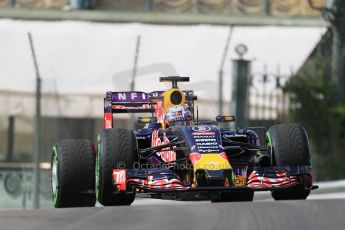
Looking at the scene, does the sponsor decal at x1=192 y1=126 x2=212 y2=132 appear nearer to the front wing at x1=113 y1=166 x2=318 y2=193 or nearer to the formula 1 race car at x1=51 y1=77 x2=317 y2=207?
the formula 1 race car at x1=51 y1=77 x2=317 y2=207

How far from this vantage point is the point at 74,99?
25594 mm

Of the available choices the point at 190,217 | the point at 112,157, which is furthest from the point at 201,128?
the point at 190,217

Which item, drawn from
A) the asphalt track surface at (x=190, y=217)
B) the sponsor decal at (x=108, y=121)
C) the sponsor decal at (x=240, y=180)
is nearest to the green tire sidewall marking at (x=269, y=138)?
the sponsor decal at (x=240, y=180)

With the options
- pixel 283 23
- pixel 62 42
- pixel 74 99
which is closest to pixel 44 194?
pixel 74 99

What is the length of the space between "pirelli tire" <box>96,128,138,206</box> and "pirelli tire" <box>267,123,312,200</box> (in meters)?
1.43

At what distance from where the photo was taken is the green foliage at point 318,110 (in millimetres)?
26047

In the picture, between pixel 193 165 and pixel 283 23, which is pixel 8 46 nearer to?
pixel 283 23

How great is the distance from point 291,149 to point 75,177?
2.06 m

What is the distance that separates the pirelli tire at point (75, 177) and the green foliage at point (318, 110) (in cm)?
1387

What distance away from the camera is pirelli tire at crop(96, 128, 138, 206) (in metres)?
11.7

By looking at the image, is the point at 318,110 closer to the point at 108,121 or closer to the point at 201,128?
the point at 108,121

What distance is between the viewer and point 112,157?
1168 centimetres

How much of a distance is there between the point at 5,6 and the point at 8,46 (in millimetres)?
2007

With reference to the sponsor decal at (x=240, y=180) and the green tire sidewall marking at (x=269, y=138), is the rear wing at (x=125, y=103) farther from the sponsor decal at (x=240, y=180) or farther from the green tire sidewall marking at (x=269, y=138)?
the sponsor decal at (x=240, y=180)
